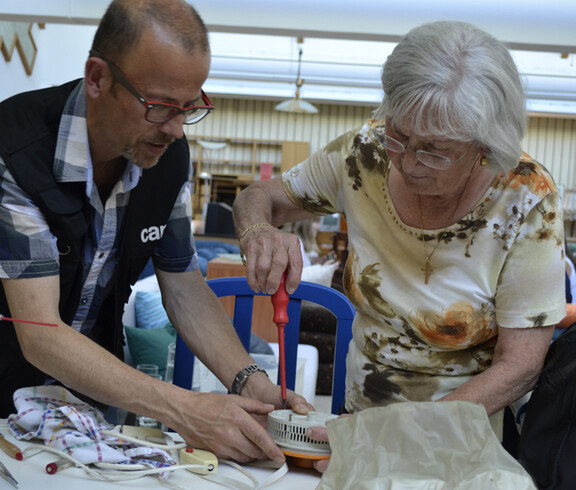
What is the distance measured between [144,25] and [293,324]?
93 centimetres

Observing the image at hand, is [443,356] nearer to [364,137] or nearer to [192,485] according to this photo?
[364,137]

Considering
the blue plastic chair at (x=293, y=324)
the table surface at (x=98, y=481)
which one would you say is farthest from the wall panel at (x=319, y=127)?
the table surface at (x=98, y=481)

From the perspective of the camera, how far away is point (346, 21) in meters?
6.11

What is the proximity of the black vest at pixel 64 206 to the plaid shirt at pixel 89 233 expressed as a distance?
0.02m

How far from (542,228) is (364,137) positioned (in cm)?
45

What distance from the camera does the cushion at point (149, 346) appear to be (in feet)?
9.93

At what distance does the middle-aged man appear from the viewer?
3.77ft

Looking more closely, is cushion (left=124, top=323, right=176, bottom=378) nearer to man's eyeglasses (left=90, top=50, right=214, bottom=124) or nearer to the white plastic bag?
man's eyeglasses (left=90, top=50, right=214, bottom=124)

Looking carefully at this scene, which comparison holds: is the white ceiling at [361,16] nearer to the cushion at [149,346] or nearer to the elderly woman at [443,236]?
the cushion at [149,346]

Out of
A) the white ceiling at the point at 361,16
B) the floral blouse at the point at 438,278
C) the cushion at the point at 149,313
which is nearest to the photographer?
the floral blouse at the point at 438,278

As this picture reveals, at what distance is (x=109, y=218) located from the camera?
54.8 inches

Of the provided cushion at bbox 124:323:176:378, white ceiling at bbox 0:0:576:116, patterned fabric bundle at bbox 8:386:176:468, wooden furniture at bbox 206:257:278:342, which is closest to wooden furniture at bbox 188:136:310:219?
white ceiling at bbox 0:0:576:116

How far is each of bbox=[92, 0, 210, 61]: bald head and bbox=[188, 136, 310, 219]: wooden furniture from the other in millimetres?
12754

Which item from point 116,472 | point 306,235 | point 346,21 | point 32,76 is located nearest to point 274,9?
point 346,21
